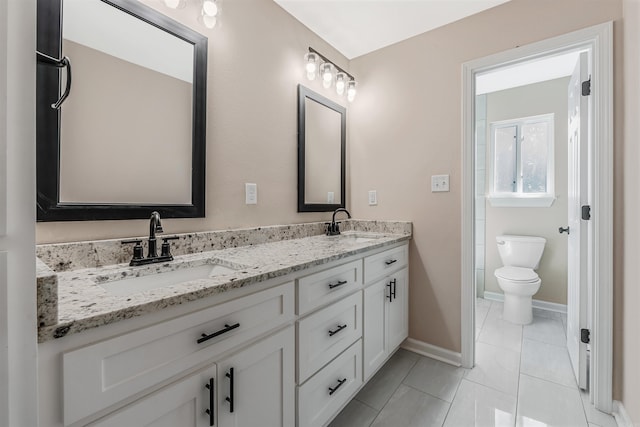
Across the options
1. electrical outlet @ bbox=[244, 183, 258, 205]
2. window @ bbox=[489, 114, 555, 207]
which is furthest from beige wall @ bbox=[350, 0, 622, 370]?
window @ bbox=[489, 114, 555, 207]

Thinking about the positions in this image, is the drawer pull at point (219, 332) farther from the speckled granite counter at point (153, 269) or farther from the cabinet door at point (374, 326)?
the cabinet door at point (374, 326)

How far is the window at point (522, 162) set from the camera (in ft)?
9.56

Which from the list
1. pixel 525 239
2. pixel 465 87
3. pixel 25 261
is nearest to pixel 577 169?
pixel 465 87

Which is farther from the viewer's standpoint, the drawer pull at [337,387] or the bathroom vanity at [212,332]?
the drawer pull at [337,387]

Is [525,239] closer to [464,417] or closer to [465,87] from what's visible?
[465,87]

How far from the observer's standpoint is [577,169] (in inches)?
67.0

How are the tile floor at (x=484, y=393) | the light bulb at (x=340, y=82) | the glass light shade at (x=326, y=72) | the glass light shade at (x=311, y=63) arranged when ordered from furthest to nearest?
the light bulb at (x=340, y=82)
the glass light shade at (x=326, y=72)
the glass light shade at (x=311, y=63)
the tile floor at (x=484, y=393)

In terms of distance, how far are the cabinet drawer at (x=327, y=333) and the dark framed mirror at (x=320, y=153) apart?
79cm

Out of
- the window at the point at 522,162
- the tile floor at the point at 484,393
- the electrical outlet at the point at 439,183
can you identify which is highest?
the window at the point at 522,162

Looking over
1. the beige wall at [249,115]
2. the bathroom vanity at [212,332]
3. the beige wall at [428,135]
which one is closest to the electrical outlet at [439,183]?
the beige wall at [428,135]

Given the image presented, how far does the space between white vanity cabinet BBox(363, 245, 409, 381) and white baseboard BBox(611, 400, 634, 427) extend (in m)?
1.07

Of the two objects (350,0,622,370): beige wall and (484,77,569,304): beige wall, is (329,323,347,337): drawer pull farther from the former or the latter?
(484,77,569,304): beige wall

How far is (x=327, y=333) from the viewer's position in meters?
1.24

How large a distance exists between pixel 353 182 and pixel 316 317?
1449mm
